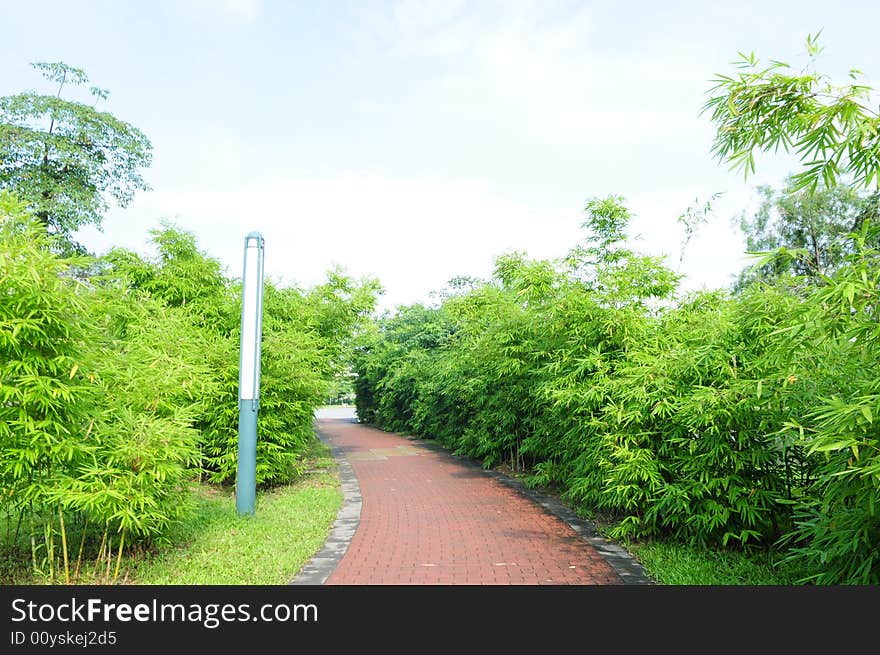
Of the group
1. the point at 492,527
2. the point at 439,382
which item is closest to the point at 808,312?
the point at 492,527

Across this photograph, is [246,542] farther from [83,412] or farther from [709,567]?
[709,567]

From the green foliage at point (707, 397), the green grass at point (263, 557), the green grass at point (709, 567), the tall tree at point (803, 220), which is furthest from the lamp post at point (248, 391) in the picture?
the tall tree at point (803, 220)

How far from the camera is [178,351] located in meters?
5.64

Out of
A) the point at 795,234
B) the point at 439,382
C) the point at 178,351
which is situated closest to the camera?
the point at 178,351

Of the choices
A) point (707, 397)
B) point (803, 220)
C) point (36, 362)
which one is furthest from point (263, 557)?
point (803, 220)

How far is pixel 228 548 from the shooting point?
477 cm

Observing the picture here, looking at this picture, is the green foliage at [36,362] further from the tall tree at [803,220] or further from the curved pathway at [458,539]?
the tall tree at [803,220]

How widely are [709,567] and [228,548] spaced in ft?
12.2

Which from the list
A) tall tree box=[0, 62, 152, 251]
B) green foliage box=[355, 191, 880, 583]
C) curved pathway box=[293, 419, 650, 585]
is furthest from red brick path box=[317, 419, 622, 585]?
tall tree box=[0, 62, 152, 251]

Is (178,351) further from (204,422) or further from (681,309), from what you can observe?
(681,309)

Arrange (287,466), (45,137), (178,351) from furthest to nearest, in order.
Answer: (45,137) < (287,466) < (178,351)

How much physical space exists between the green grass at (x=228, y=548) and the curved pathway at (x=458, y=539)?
0.21 m

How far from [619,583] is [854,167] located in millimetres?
2929

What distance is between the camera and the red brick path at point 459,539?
4254 mm
